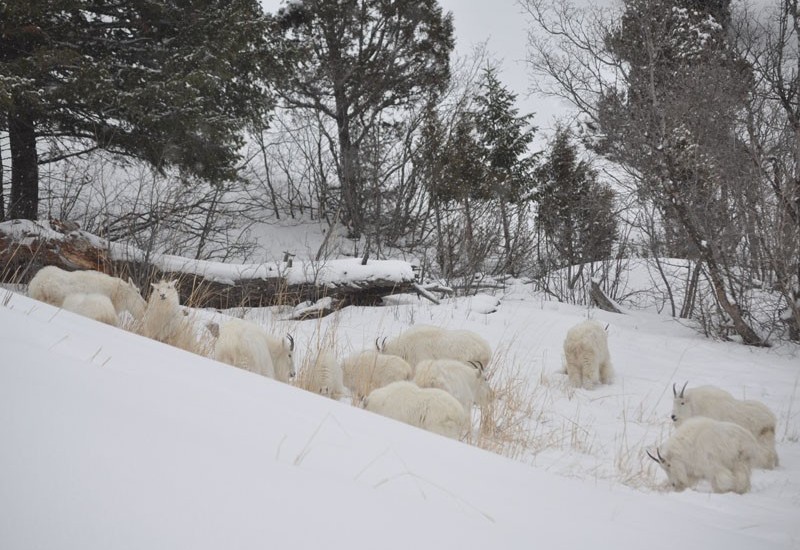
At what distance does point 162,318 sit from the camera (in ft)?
14.9

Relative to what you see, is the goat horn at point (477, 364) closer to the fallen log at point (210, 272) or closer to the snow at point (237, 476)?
the snow at point (237, 476)

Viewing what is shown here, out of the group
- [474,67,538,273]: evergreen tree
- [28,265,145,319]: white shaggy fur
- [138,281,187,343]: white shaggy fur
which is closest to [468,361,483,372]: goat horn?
[138,281,187,343]: white shaggy fur

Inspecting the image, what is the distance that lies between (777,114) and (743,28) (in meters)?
1.70

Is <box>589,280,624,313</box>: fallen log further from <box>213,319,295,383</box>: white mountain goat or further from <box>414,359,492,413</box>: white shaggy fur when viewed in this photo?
<box>213,319,295,383</box>: white mountain goat

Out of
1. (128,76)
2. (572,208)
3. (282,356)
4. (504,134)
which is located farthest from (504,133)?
(282,356)

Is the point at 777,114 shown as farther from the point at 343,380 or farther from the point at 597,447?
Answer: the point at 343,380

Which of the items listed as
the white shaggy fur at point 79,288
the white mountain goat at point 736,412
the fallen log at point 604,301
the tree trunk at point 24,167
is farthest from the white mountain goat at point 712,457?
the tree trunk at point 24,167

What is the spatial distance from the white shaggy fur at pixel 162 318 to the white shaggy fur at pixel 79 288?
0.36m

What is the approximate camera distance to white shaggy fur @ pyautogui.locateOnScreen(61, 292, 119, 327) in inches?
152

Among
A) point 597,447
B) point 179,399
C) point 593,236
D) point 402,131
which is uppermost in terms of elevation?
point 402,131

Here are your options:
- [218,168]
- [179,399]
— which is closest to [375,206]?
[218,168]

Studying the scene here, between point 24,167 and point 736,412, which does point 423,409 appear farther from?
point 24,167

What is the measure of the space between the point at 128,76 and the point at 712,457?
9.03 m

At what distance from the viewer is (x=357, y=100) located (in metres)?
18.0
